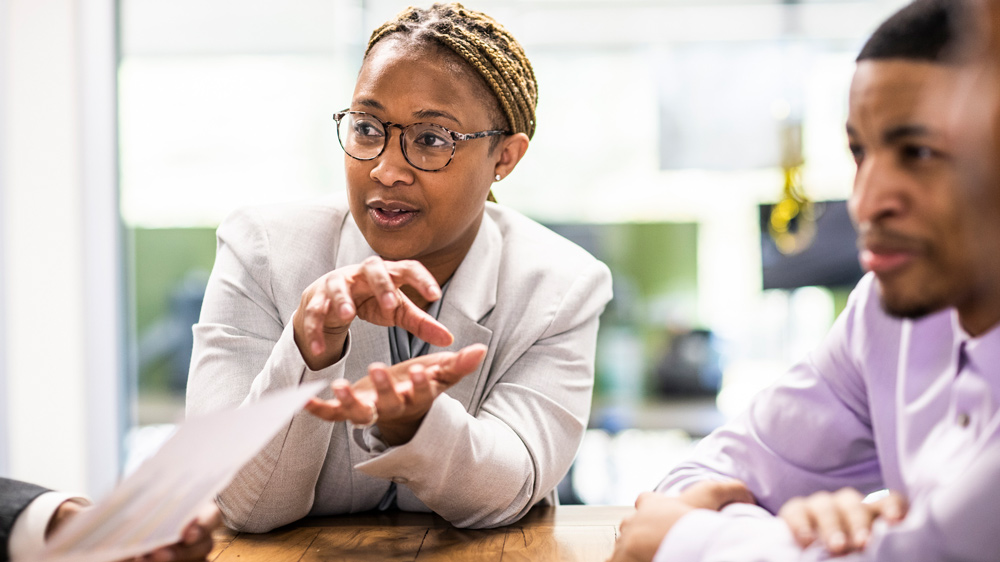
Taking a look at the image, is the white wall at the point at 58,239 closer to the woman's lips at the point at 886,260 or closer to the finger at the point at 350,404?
the finger at the point at 350,404

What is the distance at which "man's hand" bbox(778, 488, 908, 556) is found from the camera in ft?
2.44

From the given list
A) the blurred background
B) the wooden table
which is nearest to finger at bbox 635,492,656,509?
the wooden table

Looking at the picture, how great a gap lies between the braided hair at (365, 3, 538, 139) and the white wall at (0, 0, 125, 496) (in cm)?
239

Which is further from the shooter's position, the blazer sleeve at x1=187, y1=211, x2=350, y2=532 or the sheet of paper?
the blazer sleeve at x1=187, y1=211, x2=350, y2=532

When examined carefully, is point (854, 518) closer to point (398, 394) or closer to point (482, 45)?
point (398, 394)

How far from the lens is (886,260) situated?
30.3 inches

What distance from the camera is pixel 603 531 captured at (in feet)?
3.93

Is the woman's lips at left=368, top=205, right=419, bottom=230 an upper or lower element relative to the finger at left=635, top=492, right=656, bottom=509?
upper

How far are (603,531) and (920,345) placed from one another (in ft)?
1.67

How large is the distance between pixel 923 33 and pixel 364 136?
0.91 metres

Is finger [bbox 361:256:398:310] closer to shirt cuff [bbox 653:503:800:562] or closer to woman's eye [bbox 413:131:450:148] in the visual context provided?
woman's eye [bbox 413:131:450:148]

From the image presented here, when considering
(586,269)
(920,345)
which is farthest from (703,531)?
(586,269)

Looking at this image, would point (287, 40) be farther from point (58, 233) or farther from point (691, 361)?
point (691, 361)

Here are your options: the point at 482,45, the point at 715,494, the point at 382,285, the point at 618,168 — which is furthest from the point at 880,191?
the point at 618,168
